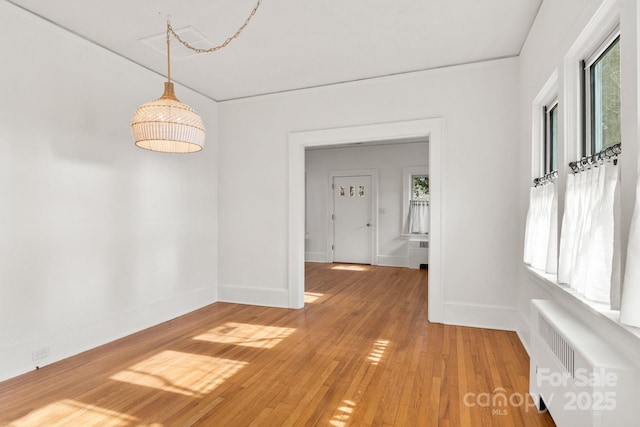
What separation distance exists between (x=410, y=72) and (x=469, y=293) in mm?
2678

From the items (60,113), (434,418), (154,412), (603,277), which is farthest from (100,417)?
(603,277)

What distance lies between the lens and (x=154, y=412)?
2219mm

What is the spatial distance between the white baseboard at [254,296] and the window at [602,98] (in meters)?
3.71

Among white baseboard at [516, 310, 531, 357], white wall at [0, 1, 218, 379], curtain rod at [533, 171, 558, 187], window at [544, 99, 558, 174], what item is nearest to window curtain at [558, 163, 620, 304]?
curtain rod at [533, 171, 558, 187]

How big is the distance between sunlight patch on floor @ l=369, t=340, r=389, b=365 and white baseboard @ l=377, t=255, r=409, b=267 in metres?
4.75

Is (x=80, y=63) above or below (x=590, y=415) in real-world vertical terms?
above

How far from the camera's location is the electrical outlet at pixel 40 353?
2.85m

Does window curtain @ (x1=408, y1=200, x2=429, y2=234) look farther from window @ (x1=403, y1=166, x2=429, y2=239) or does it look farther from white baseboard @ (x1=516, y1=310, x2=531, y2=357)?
white baseboard @ (x1=516, y1=310, x2=531, y2=357)

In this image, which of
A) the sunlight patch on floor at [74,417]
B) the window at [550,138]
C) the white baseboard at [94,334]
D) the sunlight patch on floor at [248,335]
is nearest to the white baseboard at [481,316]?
the window at [550,138]

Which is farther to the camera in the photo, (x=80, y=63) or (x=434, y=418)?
(x=80, y=63)

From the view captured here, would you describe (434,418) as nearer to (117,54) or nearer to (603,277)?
(603,277)

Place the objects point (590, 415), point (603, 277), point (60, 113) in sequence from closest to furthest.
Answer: point (590, 415) → point (603, 277) → point (60, 113)

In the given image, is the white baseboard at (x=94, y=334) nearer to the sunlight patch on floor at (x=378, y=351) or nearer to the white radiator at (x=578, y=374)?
the sunlight patch on floor at (x=378, y=351)

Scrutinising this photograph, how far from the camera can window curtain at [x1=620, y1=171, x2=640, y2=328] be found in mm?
1278
